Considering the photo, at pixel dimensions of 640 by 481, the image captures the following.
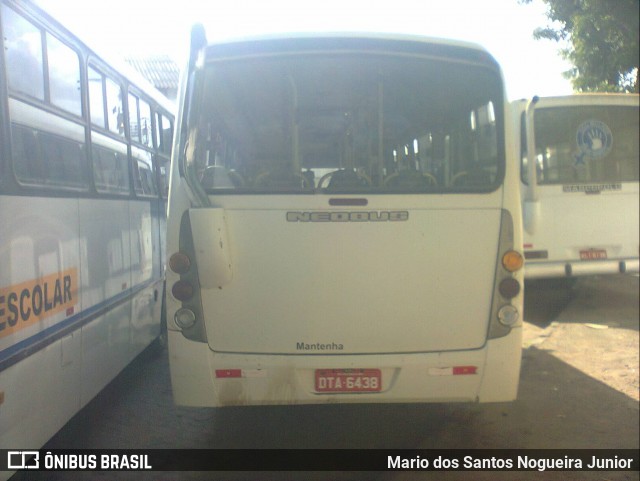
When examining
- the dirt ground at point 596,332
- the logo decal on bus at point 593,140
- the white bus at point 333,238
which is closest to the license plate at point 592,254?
the dirt ground at point 596,332

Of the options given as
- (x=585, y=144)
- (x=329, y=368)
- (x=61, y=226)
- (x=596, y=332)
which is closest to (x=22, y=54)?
(x=61, y=226)

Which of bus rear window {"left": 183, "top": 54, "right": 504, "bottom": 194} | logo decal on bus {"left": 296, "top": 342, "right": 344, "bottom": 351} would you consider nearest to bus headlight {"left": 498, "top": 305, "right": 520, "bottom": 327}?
bus rear window {"left": 183, "top": 54, "right": 504, "bottom": 194}

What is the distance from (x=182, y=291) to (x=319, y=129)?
134 centimetres

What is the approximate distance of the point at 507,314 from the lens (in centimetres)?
444

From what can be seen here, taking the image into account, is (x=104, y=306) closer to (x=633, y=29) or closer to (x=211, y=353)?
(x=211, y=353)

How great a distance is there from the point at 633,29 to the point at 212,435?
3.99 metres

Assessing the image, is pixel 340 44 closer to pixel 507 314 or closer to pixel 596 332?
pixel 507 314

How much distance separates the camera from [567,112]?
31.2 feet

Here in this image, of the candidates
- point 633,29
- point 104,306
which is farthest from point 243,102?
point 633,29

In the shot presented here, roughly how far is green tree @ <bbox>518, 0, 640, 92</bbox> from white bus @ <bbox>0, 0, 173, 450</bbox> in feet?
9.55

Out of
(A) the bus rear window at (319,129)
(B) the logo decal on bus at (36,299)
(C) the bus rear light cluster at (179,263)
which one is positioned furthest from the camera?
(A) the bus rear window at (319,129)

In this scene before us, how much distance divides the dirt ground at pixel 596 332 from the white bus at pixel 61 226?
4558 millimetres

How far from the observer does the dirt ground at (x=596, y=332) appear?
7000mm

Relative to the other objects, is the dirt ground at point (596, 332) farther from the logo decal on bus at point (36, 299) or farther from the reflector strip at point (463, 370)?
the logo decal on bus at point (36, 299)
